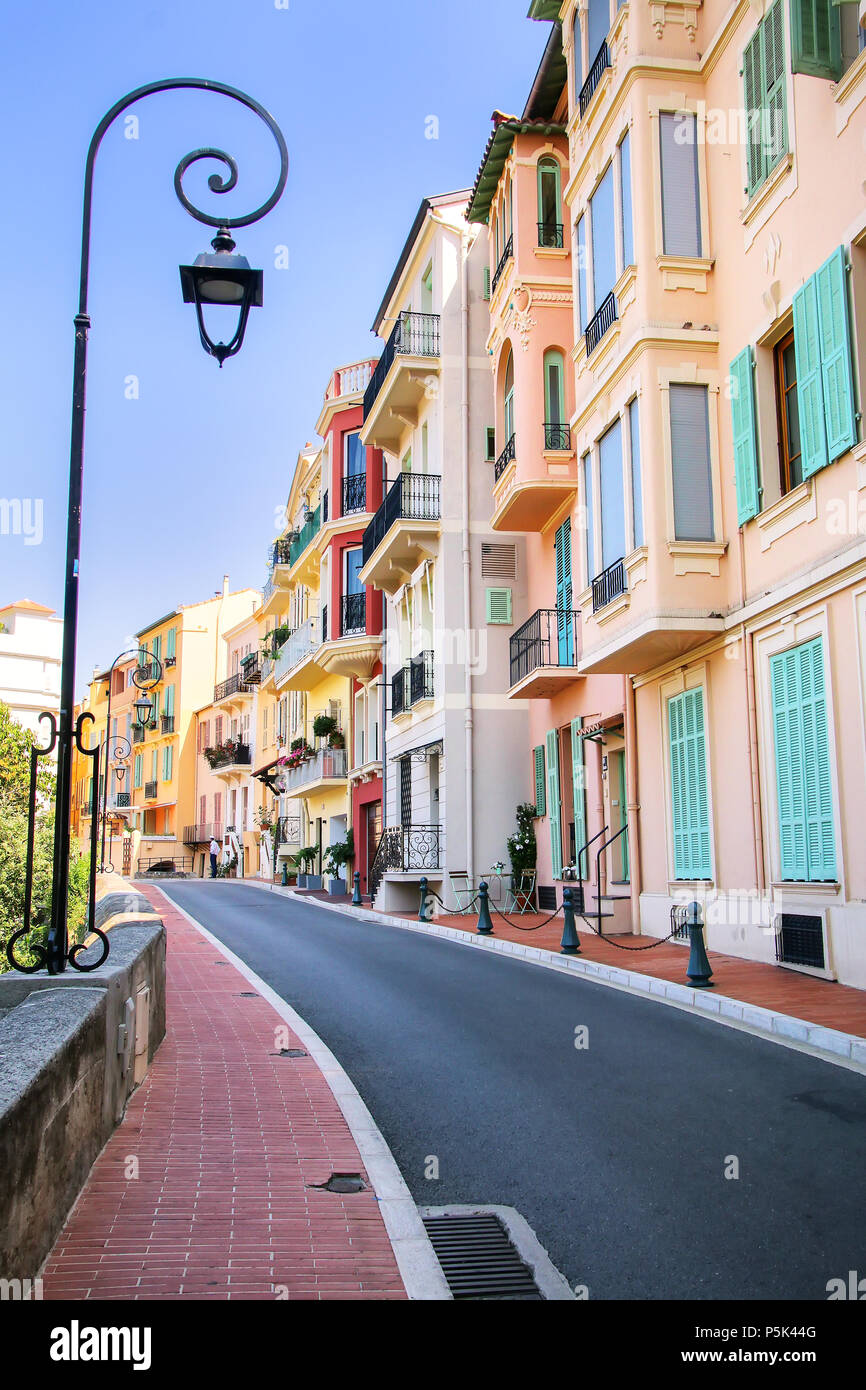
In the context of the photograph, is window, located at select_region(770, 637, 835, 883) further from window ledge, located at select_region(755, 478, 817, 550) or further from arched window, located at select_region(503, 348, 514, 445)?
arched window, located at select_region(503, 348, 514, 445)

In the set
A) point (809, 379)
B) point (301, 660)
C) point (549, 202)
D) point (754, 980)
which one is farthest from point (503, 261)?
point (301, 660)

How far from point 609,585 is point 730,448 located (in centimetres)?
267

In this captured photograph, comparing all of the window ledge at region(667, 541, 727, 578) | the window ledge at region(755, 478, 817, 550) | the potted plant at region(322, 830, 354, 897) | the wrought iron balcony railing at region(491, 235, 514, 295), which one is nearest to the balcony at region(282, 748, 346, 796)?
the potted plant at region(322, 830, 354, 897)

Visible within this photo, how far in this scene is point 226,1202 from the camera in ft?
17.0

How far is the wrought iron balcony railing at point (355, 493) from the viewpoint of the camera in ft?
118

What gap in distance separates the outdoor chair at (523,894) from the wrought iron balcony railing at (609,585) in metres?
8.46

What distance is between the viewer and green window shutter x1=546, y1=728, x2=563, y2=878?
2228 cm

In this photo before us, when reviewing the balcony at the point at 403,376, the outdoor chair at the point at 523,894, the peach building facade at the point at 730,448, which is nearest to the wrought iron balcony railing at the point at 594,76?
the peach building facade at the point at 730,448

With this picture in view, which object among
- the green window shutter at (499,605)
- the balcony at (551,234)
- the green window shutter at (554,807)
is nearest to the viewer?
the balcony at (551,234)

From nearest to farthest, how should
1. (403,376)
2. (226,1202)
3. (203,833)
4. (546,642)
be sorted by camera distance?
1. (226,1202)
2. (546,642)
3. (403,376)
4. (203,833)

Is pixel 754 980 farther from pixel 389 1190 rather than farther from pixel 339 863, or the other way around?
pixel 339 863

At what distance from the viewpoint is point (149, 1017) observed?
7.92 metres

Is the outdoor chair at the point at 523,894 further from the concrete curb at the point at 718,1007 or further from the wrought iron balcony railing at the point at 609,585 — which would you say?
the wrought iron balcony railing at the point at 609,585
